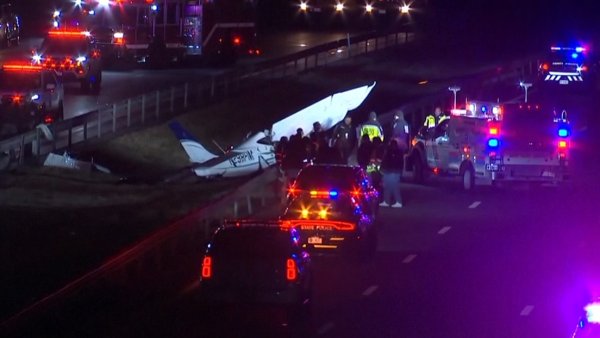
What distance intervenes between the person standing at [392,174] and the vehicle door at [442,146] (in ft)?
12.0

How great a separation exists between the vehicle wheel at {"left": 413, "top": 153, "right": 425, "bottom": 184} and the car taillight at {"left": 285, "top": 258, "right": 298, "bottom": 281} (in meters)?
15.7

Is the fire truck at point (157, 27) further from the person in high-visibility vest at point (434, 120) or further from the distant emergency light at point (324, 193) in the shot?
the distant emergency light at point (324, 193)

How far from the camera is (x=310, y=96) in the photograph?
46531 millimetres

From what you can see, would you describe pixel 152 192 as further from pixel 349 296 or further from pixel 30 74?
pixel 349 296

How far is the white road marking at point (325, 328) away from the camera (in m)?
16.6

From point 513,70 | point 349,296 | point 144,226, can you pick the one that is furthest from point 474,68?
point 349,296

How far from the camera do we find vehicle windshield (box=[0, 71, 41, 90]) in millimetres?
36500

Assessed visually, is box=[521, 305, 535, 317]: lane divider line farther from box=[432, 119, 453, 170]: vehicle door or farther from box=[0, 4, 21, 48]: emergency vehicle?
box=[0, 4, 21, 48]: emergency vehicle

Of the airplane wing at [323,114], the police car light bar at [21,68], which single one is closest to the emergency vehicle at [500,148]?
the airplane wing at [323,114]

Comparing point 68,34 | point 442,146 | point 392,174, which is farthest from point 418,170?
point 68,34

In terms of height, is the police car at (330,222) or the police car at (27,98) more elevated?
the police car at (27,98)

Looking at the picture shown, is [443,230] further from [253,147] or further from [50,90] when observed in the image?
[50,90]

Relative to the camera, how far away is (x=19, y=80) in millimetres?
36812

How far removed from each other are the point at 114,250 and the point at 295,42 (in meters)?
47.0
